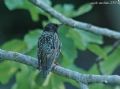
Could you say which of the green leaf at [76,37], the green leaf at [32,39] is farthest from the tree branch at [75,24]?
the green leaf at [32,39]

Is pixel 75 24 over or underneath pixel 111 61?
over

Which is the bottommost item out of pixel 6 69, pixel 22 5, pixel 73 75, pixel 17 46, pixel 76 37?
pixel 6 69

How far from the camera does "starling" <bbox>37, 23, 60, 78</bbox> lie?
3.97 m

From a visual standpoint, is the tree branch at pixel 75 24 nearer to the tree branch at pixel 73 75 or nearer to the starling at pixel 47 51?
the starling at pixel 47 51

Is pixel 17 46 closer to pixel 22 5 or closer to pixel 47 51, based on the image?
pixel 22 5

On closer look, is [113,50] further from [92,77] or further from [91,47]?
[92,77]

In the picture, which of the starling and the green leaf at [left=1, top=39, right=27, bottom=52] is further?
the green leaf at [left=1, top=39, right=27, bottom=52]

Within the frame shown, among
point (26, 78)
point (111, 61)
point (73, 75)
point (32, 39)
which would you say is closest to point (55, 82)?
point (26, 78)

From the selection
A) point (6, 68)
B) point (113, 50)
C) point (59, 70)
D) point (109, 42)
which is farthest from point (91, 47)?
point (109, 42)

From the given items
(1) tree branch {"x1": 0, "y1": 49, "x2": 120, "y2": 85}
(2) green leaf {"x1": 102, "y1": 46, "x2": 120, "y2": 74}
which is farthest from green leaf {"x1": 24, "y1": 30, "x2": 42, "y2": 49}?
(2) green leaf {"x1": 102, "y1": 46, "x2": 120, "y2": 74}

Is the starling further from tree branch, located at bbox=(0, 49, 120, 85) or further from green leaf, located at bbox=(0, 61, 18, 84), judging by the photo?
green leaf, located at bbox=(0, 61, 18, 84)

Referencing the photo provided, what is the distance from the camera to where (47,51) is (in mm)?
4039

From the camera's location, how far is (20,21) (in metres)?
9.83

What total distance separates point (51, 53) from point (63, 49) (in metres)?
0.49
